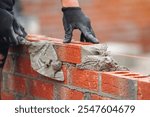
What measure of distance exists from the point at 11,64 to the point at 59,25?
4.95 metres

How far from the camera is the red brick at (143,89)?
2334 mm

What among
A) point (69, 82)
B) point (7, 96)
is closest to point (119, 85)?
point (69, 82)

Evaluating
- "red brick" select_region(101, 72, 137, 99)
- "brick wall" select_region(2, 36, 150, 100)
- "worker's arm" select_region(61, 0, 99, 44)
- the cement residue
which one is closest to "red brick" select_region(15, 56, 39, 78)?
"brick wall" select_region(2, 36, 150, 100)

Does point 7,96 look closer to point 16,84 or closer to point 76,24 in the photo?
point 16,84

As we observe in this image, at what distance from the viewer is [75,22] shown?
288 cm

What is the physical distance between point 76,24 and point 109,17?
5.49 meters

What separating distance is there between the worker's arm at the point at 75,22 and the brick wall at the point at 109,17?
5319 mm

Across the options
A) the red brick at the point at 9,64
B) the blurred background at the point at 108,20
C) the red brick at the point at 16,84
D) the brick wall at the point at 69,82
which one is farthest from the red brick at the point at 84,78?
the blurred background at the point at 108,20

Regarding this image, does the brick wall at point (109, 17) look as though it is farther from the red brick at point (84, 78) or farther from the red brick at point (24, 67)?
the red brick at point (84, 78)

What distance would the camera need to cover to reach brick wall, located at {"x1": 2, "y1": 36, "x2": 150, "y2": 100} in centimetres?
246

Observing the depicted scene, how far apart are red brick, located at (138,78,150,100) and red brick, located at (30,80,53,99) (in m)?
0.75

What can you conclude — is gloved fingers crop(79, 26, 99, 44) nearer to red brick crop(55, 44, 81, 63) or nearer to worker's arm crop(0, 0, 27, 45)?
red brick crop(55, 44, 81, 63)

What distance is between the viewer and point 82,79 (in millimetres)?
2727

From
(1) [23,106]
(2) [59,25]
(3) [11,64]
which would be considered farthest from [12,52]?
(2) [59,25]
